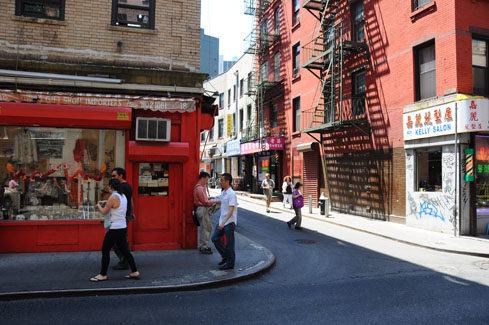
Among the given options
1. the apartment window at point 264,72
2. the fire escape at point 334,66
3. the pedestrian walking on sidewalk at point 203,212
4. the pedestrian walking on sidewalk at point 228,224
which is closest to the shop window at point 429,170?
the fire escape at point 334,66

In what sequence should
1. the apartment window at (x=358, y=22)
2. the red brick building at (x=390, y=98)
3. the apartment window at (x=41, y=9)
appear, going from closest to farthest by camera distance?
the apartment window at (x=41, y=9) < the red brick building at (x=390, y=98) < the apartment window at (x=358, y=22)

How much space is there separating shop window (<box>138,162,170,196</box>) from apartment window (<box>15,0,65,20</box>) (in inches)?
160

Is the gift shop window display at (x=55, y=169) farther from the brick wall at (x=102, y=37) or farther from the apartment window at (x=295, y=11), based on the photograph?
the apartment window at (x=295, y=11)

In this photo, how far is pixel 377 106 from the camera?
14.9m

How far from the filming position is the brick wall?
8.22 m

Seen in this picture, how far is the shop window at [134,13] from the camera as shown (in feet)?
29.1

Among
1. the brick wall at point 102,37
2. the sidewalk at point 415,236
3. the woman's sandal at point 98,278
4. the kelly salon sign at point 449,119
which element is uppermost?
the brick wall at point 102,37

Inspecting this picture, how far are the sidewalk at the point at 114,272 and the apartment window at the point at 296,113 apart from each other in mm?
14336

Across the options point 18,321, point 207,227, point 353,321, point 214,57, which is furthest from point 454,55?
point 214,57

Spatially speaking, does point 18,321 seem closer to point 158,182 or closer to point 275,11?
point 158,182

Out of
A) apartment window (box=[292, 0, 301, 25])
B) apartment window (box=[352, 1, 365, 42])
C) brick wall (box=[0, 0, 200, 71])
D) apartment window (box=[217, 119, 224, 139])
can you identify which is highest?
apartment window (box=[292, 0, 301, 25])

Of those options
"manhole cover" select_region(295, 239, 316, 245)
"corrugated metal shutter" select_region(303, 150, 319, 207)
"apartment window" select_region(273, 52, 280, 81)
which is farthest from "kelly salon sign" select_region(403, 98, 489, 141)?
"apartment window" select_region(273, 52, 280, 81)

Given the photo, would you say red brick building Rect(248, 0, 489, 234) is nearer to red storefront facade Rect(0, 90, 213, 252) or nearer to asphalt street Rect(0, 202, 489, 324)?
asphalt street Rect(0, 202, 489, 324)

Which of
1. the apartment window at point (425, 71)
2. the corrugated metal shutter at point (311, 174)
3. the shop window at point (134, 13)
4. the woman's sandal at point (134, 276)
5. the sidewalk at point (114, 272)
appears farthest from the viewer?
the corrugated metal shutter at point (311, 174)
